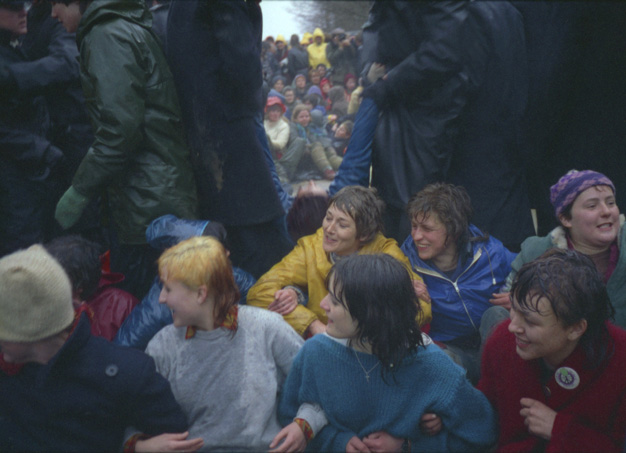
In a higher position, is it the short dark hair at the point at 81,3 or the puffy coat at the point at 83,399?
the short dark hair at the point at 81,3

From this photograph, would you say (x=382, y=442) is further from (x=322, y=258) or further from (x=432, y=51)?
(x=432, y=51)

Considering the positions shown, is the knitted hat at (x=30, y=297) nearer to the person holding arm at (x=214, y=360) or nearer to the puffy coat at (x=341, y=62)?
the person holding arm at (x=214, y=360)

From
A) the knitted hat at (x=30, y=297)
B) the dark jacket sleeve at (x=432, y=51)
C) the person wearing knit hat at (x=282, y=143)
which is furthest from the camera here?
the person wearing knit hat at (x=282, y=143)

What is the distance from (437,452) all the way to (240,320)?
912 mm

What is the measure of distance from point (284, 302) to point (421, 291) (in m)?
0.65

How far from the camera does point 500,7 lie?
2.96 m

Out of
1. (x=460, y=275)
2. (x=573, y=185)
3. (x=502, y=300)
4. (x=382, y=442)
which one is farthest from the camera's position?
(x=460, y=275)

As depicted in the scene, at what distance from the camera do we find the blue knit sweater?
2086mm

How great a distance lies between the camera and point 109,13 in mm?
2568

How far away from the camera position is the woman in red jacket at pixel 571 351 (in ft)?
6.26

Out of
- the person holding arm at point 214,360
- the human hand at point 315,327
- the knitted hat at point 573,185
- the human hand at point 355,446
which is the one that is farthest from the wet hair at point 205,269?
the knitted hat at point 573,185

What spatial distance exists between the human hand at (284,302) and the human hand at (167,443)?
75 centimetres

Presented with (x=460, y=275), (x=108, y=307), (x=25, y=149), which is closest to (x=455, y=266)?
(x=460, y=275)

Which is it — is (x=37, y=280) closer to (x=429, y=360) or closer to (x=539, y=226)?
(x=429, y=360)
